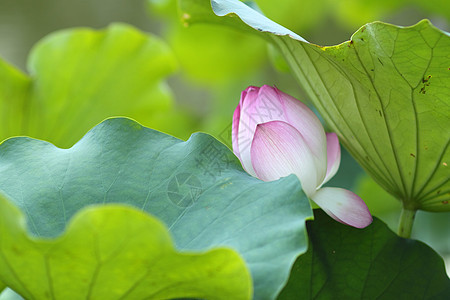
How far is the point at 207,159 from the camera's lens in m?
0.45

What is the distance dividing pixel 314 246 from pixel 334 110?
128 millimetres

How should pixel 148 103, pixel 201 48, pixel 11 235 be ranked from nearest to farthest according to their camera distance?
pixel 11 235 → pixel 148 103 → pixel 201 48

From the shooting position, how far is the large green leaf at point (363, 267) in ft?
1.57

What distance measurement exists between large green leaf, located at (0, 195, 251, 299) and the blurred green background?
0.94ft

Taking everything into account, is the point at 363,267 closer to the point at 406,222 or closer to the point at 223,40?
the point at 406,222

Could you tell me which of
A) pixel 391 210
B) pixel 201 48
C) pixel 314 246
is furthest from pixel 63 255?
pixel 201 48

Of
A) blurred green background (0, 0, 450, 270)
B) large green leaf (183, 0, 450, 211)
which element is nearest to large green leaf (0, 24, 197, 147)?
blurred green background (0, 0, 450, 270)

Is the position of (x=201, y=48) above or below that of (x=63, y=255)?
below

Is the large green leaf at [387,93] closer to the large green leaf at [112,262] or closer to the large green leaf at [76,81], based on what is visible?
the large green leaf at [112,262]

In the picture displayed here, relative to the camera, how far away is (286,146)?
17.5 inches

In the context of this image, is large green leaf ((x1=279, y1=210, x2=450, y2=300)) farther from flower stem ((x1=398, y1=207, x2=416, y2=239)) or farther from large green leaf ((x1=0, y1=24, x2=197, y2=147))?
large green leaf ((x1=0, y1=24, x2=197, y2=147))

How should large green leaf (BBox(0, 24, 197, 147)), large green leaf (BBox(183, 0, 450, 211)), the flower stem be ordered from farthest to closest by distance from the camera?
large green leaf (BBox(0, 24, 197, 147)) < the flower stem < large green leaf (BBox(183, 0, 450, 211))

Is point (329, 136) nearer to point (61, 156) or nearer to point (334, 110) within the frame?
point (334, 110)

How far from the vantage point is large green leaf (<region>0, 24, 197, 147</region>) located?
0.90 m
